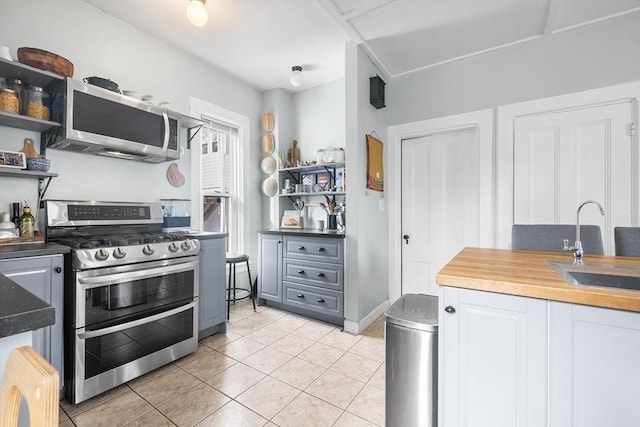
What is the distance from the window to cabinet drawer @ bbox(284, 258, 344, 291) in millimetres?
912

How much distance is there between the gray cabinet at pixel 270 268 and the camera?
319 cm

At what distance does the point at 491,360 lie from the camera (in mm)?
1071

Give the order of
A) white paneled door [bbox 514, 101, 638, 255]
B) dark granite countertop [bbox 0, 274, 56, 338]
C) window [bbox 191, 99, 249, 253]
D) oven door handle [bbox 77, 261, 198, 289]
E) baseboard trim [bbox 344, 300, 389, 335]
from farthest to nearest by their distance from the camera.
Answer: window [bbox 191, 99, 249, 253] < baseboard trim [bbox 344, 300, 389, 335] < white paneled door [bbox 514, 101, 638, 255] < oven door handle [bbox 77, 261, 198, 289] < dark granite countertop [bbox 0, 274, 56, 338]

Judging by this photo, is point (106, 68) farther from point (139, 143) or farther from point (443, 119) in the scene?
point (443, 119)

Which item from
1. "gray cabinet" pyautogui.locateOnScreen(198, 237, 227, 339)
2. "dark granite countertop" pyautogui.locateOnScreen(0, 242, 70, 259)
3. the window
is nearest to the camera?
"dark granite countertop" pyautogui.locateOnScreen(0, 242, 70, 259)

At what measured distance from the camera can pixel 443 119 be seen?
9.87 feet

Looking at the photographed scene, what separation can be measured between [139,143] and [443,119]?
2872 mm

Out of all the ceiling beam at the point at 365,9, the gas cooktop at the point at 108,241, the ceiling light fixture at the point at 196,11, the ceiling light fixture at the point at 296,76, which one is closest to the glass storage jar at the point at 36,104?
the gas cooktop at the point at 108,241

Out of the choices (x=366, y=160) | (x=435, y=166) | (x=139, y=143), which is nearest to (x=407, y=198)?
(x=435, y=166)

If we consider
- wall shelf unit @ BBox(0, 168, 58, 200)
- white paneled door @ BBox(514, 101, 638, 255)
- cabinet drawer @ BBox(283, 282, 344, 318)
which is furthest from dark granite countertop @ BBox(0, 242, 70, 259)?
white paneled door @ BBox(514, 101, 638, 255)

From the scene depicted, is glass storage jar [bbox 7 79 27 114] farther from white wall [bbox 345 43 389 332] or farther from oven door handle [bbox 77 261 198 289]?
white wall [bbox 345 43 389 332]

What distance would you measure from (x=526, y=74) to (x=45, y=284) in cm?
395

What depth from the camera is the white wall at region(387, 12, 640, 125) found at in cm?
230

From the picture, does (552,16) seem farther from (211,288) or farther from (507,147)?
(211,288)
